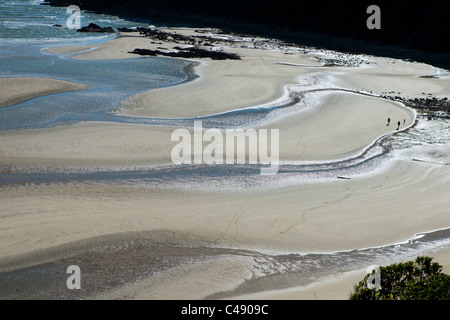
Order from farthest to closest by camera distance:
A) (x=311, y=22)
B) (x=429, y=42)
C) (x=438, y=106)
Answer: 1. (x=311, y=22)
2. (x=429, y=42)
3. (x=438, y=106)

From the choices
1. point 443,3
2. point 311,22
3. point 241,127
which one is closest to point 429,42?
point 443,3

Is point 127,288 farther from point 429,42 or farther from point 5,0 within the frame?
point 5,0
